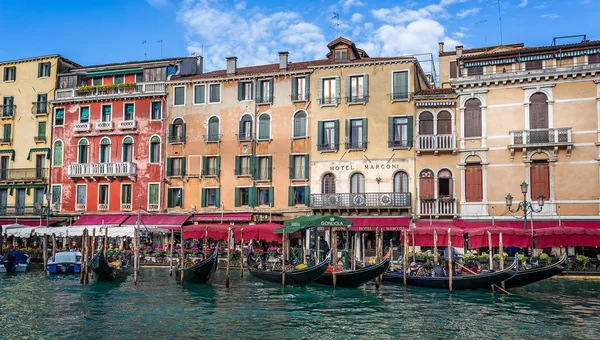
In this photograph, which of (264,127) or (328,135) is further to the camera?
(264,127)

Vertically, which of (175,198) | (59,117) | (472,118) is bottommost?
(175,198)

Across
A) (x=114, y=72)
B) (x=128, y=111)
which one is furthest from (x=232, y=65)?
(x=114, y=72)

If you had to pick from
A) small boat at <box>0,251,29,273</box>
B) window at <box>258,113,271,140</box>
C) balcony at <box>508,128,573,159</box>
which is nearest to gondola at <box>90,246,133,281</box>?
small boat at <box>0,251,29,273</box>

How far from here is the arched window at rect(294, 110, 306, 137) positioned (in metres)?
32.1

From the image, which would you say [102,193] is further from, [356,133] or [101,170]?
[356,133]

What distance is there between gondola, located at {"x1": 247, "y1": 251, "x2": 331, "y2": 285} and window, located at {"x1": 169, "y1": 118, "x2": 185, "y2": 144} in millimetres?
11872

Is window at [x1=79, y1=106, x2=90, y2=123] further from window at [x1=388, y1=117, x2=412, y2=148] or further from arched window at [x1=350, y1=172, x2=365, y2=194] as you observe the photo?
window at [x1=388, y1=117, x2=412, y2=148]

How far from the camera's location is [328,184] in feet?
103

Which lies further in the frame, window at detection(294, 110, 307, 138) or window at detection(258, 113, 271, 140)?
window at detection(258, 113, 271, 140)

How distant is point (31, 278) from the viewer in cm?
2752

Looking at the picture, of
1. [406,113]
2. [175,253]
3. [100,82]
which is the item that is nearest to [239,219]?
[175,253]

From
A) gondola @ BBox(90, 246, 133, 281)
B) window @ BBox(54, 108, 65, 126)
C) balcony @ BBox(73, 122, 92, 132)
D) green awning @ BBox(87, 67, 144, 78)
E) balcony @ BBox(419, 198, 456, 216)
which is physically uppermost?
green awning @ BBox(87, 67, 144, 78)

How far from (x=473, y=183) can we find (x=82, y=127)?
71.6 ft

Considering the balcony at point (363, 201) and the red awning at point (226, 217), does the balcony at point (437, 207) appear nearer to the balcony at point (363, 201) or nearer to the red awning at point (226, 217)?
the balcony at point (363, 201)
